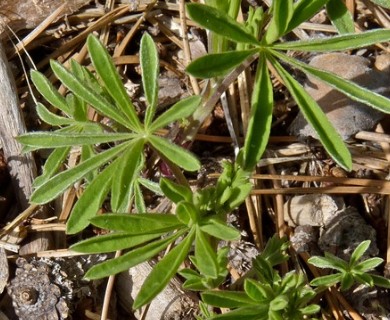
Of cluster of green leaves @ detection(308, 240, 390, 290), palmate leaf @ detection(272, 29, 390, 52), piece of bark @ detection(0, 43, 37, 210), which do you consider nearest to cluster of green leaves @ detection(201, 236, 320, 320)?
cluster of green leaves @ detection(308, 240, 390, 290)

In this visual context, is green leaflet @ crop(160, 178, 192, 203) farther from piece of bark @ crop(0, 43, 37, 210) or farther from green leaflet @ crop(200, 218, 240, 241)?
piece of bark @ crop(0, 43, 37, 210)

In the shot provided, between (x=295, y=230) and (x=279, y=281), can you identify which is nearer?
(x=279, y=281)

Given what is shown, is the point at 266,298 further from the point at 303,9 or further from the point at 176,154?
the point at 303,9

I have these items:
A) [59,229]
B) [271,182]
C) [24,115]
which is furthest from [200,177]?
[24,115]

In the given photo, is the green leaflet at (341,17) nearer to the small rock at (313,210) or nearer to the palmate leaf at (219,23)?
the palmate leaf at (219,23)

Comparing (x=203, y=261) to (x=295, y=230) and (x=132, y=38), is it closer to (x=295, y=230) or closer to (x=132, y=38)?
(x=295, y=230)

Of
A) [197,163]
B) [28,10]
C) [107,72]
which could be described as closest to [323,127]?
[197,163]

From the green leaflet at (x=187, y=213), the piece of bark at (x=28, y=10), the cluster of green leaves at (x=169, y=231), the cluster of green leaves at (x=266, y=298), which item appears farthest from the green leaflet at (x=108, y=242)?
the piece of bark at (x=28, y=10)
